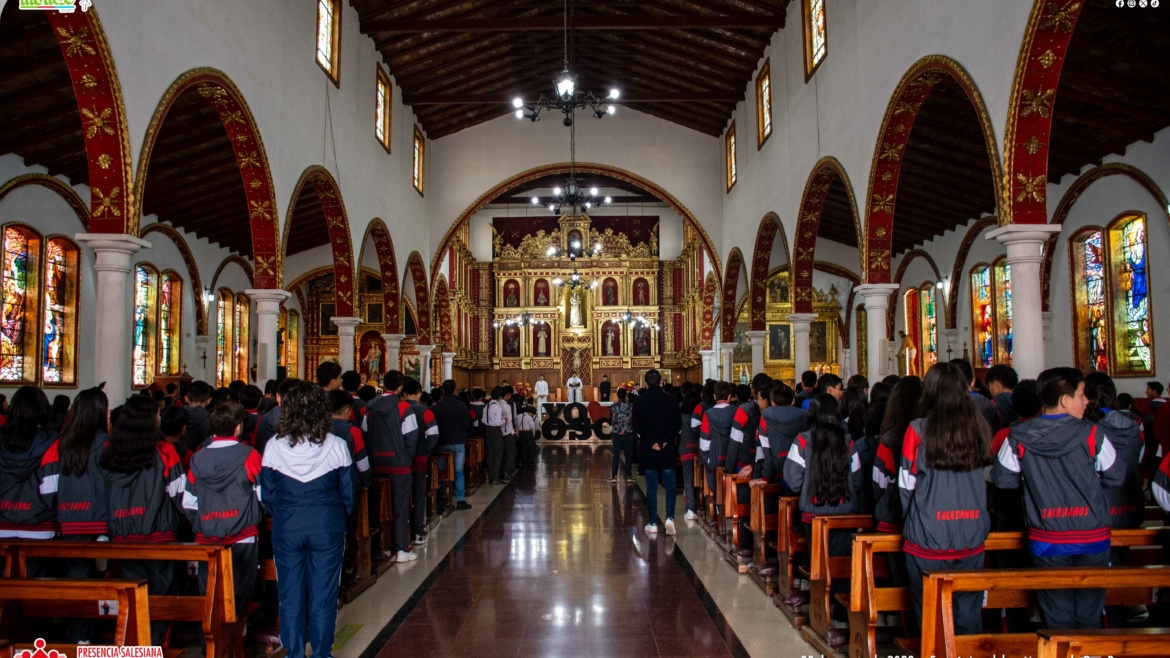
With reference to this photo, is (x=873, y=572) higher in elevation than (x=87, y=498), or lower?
lower

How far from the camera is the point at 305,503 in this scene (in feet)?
14.8

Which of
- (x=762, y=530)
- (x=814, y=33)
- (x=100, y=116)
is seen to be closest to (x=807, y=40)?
(x=814, y=33)

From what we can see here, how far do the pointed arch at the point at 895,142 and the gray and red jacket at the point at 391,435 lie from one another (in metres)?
6.12

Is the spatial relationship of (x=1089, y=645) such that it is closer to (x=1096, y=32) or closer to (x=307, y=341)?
(x=1096, y=32)

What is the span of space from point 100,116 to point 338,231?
7129mm

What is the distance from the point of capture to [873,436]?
17.3 ft

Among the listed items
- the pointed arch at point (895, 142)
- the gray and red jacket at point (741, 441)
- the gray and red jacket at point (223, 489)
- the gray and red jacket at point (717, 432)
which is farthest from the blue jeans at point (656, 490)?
the gray and red jacket at point (223, 489)

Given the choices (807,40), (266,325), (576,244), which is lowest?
(266,325)

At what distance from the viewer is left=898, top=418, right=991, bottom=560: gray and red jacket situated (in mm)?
4027

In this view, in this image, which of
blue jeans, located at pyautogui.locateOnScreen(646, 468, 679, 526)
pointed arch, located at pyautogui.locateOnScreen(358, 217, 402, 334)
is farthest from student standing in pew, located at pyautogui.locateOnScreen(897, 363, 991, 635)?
pointed arch, located at pyautogui.locateOnScreen(358, 217, 402, 334)

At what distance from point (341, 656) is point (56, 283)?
12.3 meters

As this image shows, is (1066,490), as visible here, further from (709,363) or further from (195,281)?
(709,363)

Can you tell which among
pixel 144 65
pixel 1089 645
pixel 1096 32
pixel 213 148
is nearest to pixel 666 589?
pixel 1089 645

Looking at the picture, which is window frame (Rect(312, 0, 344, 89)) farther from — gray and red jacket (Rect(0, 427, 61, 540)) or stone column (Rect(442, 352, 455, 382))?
stone column (Rect(442, 352, 455, 382))
